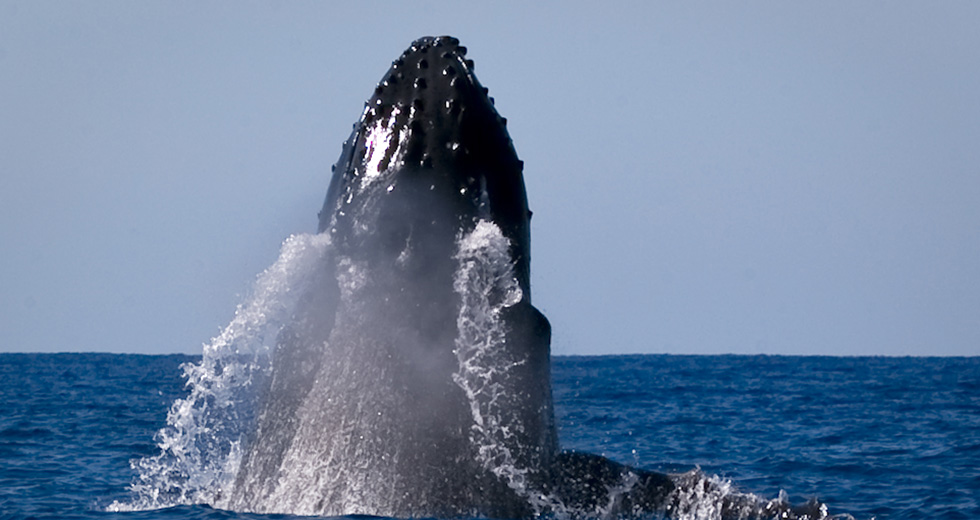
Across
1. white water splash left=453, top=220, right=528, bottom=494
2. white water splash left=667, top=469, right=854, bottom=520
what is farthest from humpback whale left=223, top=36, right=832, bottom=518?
white water splash left=667, top=469, right=854, bottom=520

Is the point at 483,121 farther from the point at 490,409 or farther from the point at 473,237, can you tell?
the point at 490,409

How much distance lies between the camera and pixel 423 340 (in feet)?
23.6

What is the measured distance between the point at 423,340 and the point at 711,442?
39.7 ft

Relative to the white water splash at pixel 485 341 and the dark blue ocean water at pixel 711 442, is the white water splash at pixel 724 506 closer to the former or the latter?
the dark blue ocean water at pixel 711 442

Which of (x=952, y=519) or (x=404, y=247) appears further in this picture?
(x=952, y=519)

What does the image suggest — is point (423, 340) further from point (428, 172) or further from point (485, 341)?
point (428, 172)

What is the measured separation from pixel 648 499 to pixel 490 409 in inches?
47.7

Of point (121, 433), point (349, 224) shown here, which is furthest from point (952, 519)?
point (121, 433)

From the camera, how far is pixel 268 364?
758cm

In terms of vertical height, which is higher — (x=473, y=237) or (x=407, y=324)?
(x=473, y=237)

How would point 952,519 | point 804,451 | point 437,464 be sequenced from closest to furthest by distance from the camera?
point 437,464, point 952,519, point 804,451

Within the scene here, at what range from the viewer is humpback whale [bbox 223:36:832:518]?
23.3ft

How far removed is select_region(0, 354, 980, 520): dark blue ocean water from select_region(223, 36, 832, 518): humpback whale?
0.59m

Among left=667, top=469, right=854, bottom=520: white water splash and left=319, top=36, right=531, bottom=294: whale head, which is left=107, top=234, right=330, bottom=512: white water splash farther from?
left=667, top=469, right=854, bottom=520: white water splash
